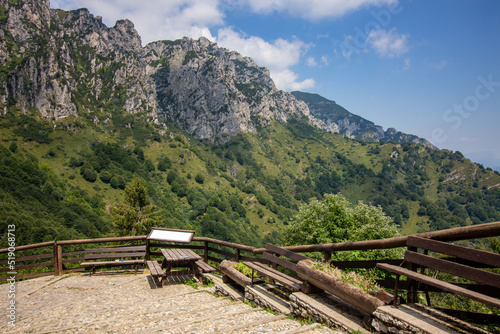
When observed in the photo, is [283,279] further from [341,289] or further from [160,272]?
[160,272]

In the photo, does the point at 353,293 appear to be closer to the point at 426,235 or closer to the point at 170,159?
the point at 426,235

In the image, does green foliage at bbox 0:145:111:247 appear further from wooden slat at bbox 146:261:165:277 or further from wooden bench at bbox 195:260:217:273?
wooden bench at bbox 195:260:217:273

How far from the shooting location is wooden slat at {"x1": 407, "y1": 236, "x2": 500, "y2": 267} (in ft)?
11.5

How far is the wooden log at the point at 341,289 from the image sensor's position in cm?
440

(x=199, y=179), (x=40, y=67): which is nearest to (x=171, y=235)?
(x=199, y=179)

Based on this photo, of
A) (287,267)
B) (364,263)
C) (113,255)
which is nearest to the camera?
(364,263)

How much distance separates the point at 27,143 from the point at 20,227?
8206 cm

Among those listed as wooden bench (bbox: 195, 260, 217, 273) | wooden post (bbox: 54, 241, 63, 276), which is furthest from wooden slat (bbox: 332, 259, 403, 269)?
wooden post (bbox: 54, 241, 63, 276)

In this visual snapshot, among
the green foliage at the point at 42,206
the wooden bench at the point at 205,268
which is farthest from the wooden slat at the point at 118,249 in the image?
the green foliage at the point at 42,206

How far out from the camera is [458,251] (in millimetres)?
3861

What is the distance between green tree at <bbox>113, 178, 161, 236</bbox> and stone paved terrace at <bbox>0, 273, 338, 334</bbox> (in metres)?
25.7

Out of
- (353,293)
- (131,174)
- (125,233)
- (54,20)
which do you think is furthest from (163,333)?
(54,20)

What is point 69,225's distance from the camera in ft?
257

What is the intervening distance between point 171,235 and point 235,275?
3.97m
